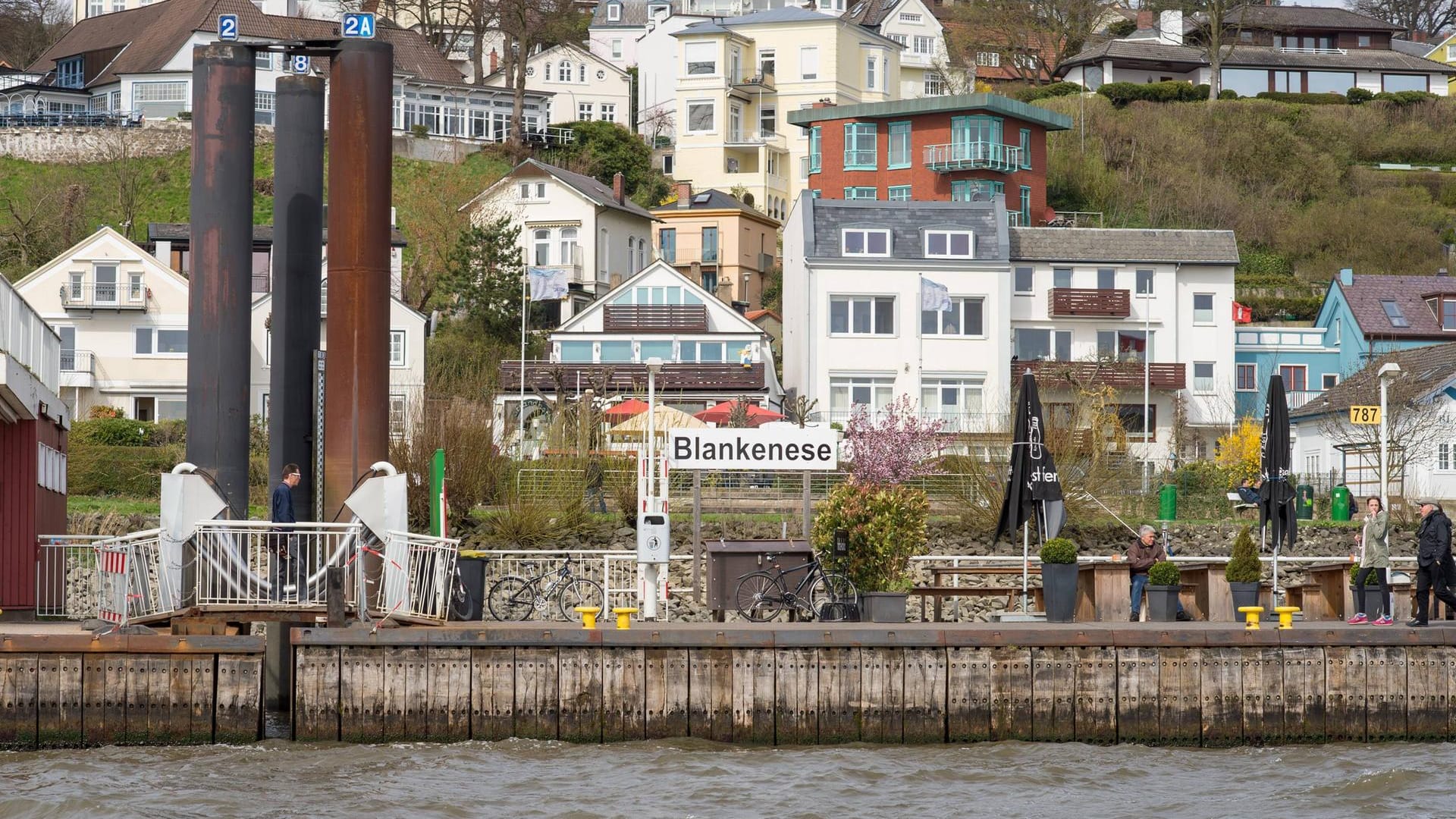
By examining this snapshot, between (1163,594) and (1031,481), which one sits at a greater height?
(1031,481)

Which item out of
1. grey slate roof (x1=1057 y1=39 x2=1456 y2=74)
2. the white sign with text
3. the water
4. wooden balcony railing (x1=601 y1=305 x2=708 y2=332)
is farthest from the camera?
grey slate roof (x1=1057 y1=39 x2=1456 y2=74)

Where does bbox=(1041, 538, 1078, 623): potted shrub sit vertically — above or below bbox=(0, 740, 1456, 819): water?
above

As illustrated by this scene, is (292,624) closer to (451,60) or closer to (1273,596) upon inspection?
(1273,596)

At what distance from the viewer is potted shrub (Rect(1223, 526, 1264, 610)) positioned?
2454 centimetres

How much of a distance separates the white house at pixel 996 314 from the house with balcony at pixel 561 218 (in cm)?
1500

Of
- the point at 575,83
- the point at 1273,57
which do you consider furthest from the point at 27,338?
the point at 1273,57

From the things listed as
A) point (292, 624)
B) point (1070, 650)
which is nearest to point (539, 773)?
point (292, 624)

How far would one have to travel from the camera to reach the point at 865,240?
6738cm

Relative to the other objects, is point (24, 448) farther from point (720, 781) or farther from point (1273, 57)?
point (1273, 57)

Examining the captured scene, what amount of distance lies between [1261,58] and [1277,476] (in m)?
91.7

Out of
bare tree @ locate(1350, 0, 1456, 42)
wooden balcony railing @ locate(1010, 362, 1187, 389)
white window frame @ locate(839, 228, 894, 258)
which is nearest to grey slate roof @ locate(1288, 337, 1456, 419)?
wooden balcony railing @ locate(1010, 362, 1187, 389)

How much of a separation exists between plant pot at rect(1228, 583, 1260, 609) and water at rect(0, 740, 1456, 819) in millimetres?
4206

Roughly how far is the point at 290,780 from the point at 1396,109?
319 feet

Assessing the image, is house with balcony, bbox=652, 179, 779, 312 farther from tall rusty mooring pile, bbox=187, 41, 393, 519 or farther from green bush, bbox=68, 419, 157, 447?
tall rusty mooring pile, bbox=187, 41, 393, 519
